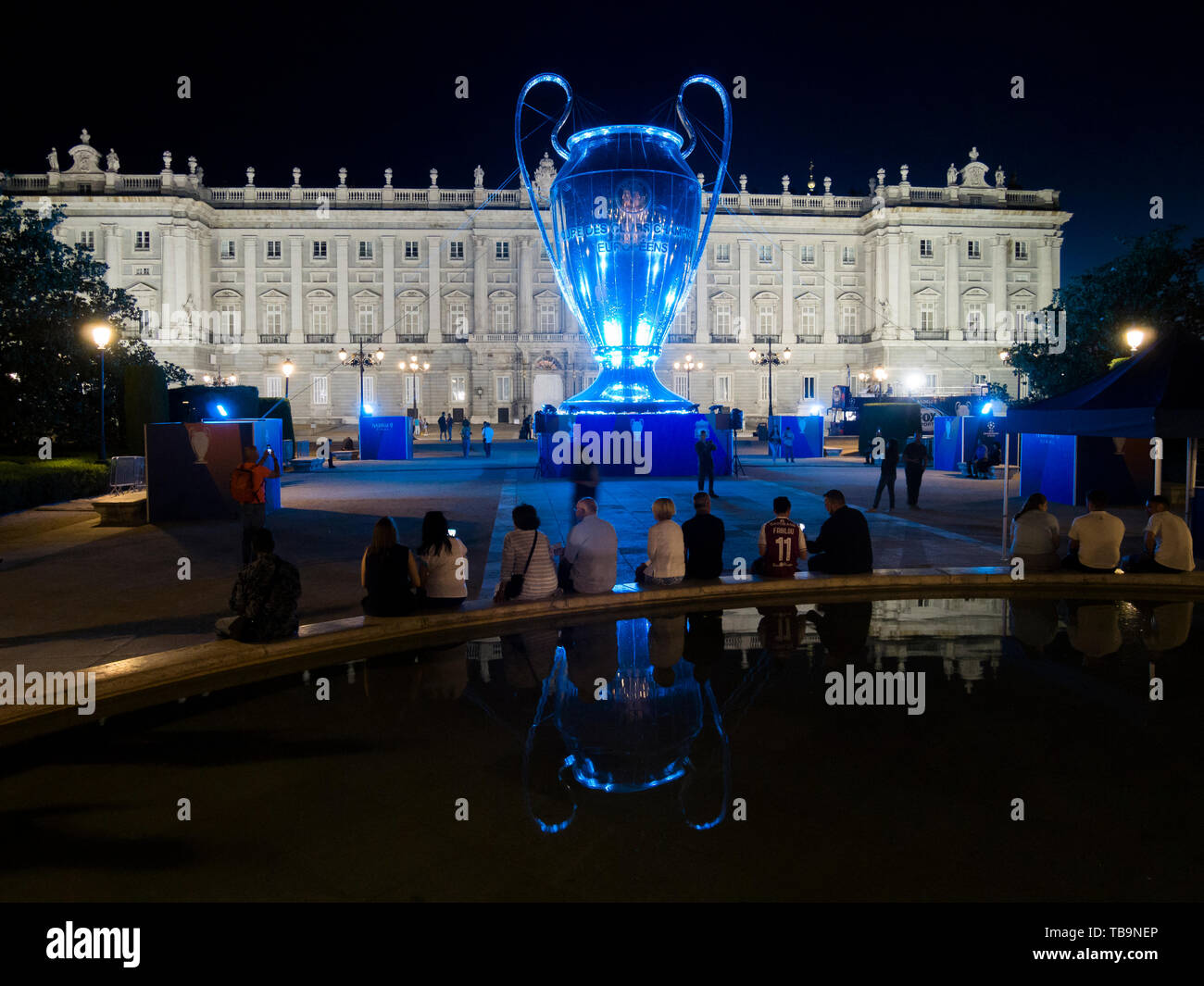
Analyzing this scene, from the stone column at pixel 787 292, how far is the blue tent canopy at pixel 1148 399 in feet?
186

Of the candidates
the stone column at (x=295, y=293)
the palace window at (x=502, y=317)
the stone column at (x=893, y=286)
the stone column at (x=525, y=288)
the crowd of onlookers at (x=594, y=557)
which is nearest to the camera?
the crowd of onlookers at (x=594, y=557)

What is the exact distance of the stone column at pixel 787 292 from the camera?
2603 inches

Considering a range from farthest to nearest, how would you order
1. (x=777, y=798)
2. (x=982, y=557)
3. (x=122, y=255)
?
(x=122, y=255) < (x=982, y=557) < (x=777, y=798)

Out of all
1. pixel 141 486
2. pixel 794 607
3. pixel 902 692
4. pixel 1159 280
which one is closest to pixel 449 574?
pixel 794 607

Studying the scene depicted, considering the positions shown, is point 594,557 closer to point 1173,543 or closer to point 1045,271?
point 1173,543

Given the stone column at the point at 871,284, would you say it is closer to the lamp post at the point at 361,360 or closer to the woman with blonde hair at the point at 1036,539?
the lamp post at the point at 361,360

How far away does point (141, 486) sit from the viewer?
18219 millimetres

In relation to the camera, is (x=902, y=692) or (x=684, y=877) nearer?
(x=684, y=877)

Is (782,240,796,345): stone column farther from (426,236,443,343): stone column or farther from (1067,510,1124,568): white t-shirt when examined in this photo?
(1067,510,1124,568): white t-shirt

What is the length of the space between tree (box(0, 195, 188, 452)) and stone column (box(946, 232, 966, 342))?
55747 millimetres

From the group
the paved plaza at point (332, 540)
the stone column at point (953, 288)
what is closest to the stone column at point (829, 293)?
the stone column at point (953, 288)

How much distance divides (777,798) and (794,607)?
417 cm

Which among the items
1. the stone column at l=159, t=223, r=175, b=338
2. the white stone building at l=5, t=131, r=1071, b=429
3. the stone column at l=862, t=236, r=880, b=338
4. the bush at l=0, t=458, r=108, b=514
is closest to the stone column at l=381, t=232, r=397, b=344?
the white stone building at l=5, t=131, r=1071, b=429
